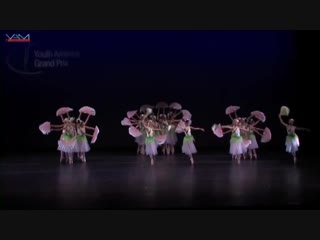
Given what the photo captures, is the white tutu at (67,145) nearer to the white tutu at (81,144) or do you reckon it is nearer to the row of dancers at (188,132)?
the white tutu at (81,144)

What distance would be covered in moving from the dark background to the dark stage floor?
2049mm

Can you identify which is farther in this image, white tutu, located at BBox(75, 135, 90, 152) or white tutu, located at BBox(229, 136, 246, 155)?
white tutu, located at BBox(75, 135, 90, 152)

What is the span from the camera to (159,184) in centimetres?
775

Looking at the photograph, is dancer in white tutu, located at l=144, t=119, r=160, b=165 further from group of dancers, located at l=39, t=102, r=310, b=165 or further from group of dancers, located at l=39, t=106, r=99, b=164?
group of dancers, located at l=39, t=106, r=99, b=164

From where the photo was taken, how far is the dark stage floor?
655 cm

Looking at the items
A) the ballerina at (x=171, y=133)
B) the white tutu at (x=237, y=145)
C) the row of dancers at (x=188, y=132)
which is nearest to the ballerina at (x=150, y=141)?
the row of dancers at (x=188, y=132)

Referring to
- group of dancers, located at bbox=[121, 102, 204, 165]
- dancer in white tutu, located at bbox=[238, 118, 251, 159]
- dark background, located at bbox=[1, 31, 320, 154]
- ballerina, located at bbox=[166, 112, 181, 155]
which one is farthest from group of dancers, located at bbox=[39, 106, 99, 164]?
dancer in white tutu, located at bbox=[238, 118, 251, 159]

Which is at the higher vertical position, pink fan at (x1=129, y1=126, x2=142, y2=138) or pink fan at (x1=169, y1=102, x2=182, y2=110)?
pink fan at (x1=169, y1=102, x2=182, y2=110)

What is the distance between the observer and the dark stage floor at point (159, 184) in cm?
655

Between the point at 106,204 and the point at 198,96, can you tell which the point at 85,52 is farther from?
the point at 106,204

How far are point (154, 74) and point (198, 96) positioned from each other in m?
1.20

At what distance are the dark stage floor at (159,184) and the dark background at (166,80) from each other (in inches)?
80.7

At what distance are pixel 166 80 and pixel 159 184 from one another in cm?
515

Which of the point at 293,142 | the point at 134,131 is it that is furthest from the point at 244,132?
the point at 134,131
